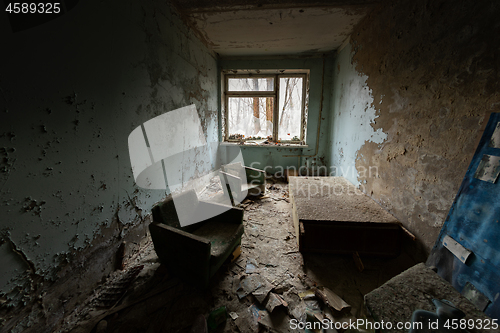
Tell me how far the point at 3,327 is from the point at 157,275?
96 cm

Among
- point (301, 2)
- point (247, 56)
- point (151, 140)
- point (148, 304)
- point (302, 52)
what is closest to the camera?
point (148, 304)

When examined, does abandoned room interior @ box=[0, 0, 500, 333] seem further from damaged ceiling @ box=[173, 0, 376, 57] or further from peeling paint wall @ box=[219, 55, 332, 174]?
peeling paint wall @ box=[219, 55, 332, 174]

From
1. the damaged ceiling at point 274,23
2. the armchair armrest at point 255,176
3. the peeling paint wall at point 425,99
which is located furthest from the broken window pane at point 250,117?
the peeling paint wall at point 425,99

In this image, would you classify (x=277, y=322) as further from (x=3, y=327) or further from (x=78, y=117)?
(x=78, y=117)

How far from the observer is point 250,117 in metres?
5.30

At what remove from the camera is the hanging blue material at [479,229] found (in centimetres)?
105

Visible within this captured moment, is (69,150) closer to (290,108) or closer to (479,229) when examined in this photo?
(479,229)

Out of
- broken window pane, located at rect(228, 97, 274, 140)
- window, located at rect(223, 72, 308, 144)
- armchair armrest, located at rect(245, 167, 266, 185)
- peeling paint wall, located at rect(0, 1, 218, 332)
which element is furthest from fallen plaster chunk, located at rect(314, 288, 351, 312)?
broken window pane, located at rect(228, 97, 274, 140)

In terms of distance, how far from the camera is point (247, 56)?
4.67 metres

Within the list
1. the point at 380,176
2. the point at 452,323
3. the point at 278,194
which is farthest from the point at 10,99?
the point at 278,194

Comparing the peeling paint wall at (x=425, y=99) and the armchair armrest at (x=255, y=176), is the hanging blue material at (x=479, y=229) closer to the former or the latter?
the peeling paint wall at (x=425, y=99)

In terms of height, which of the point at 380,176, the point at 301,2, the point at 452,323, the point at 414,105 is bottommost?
the point at 452,323

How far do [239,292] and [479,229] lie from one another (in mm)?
1813

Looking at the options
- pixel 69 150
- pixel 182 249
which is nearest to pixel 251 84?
pixel 69 150
